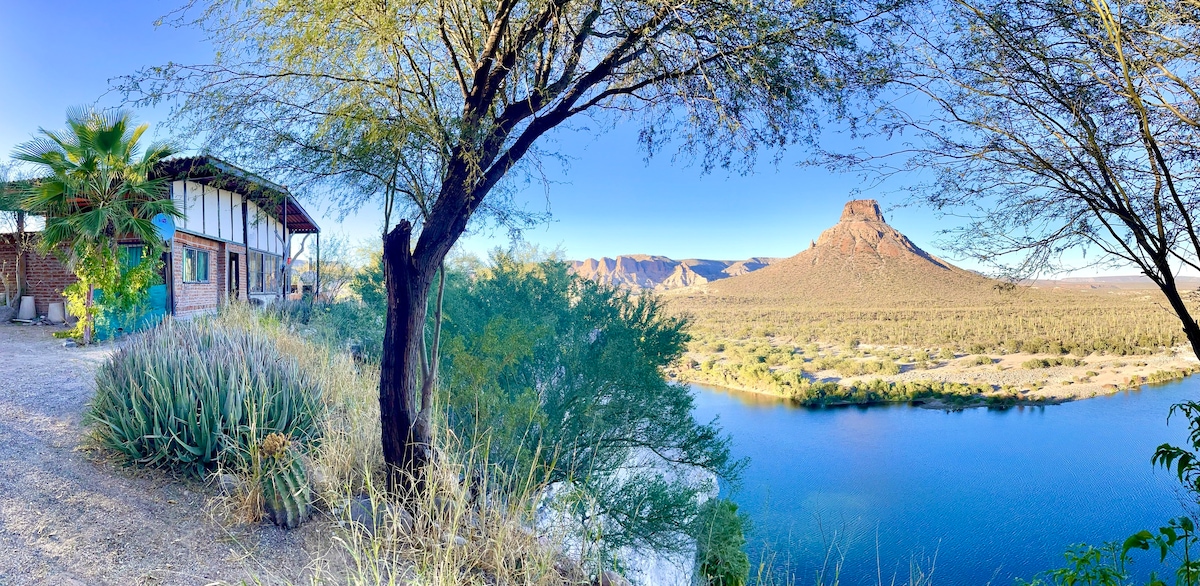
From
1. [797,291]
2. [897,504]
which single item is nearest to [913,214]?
[897,504]

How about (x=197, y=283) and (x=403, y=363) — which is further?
(x=197, y=283)

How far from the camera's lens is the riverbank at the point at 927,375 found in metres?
30.1

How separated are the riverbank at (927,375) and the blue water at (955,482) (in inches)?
33.6

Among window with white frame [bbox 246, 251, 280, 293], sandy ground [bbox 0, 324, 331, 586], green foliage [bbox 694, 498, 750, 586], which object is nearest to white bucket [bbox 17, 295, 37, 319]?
window with white frame [bbox 246, 251, 280, 293]

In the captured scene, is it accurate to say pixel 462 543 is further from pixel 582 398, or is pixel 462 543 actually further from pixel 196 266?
pixel 196 266

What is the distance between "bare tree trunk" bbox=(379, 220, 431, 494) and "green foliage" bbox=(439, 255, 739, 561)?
495 mm

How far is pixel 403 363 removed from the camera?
392 centimetres

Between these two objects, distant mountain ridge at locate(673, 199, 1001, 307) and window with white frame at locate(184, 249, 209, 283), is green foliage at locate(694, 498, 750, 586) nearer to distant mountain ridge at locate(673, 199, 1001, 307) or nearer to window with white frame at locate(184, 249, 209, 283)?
window with white frame at locate(184, 249, 209, 283)

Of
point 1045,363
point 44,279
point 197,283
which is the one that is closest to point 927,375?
point 1045,363

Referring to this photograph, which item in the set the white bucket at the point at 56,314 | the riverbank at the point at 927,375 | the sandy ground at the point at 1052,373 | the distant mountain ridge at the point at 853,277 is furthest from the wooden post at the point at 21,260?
the sandy ground at the point at 1052,373

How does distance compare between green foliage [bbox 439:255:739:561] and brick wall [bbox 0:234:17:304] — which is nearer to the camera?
green foliage [bbox 439:255:739:561]

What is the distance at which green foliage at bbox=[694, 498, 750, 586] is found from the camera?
22.6 ft

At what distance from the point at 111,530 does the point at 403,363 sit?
5.90 ft

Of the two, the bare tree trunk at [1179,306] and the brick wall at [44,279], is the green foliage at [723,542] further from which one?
the brick wall at [44,279]
